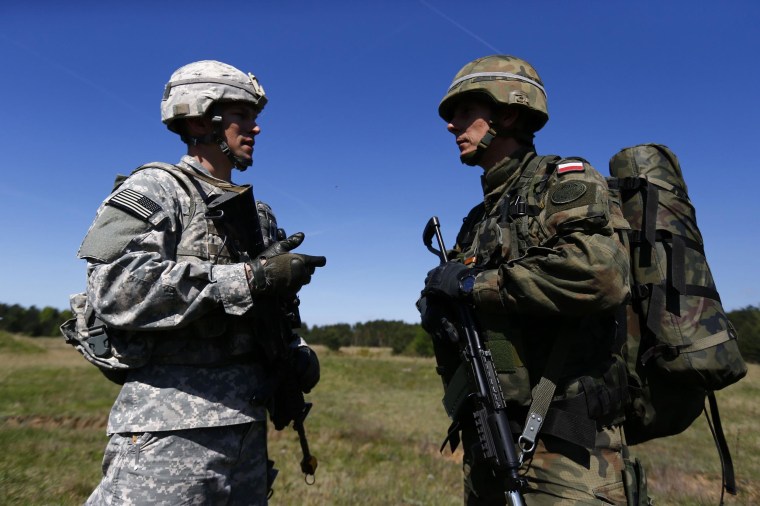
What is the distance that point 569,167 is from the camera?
2.98 m

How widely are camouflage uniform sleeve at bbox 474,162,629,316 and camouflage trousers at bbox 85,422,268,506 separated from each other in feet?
5.08

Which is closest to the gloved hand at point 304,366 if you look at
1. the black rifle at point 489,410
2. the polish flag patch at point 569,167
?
the black rifle at point 489,410

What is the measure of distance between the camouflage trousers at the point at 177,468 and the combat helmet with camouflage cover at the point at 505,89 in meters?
2.23

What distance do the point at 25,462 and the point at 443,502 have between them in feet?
16.4

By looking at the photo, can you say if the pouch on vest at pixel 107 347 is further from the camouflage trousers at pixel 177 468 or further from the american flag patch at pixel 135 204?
the american flag patch at pixel 135 204

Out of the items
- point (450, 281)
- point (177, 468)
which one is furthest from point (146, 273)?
point (450, 281)

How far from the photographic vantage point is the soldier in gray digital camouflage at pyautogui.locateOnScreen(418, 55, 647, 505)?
2.67 metres

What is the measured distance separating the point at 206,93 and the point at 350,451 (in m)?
6.69

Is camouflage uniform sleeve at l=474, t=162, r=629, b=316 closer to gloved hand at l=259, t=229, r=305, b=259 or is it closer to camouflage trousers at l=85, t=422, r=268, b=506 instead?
gloved hand at l=259, t=229, r=305, b=259

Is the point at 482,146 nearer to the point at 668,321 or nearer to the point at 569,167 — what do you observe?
the point at 569,167

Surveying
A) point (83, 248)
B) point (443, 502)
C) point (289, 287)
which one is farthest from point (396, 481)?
point (83, 248)

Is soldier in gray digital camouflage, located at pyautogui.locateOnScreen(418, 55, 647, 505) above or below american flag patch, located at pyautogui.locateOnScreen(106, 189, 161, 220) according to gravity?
below

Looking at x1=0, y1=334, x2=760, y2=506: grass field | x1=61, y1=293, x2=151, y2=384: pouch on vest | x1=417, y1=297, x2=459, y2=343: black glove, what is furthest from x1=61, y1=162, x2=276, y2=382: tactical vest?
x1=0, y1=334, x2=760, y2=506: grass field

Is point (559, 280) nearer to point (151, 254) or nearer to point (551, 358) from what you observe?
point (551, 358)
